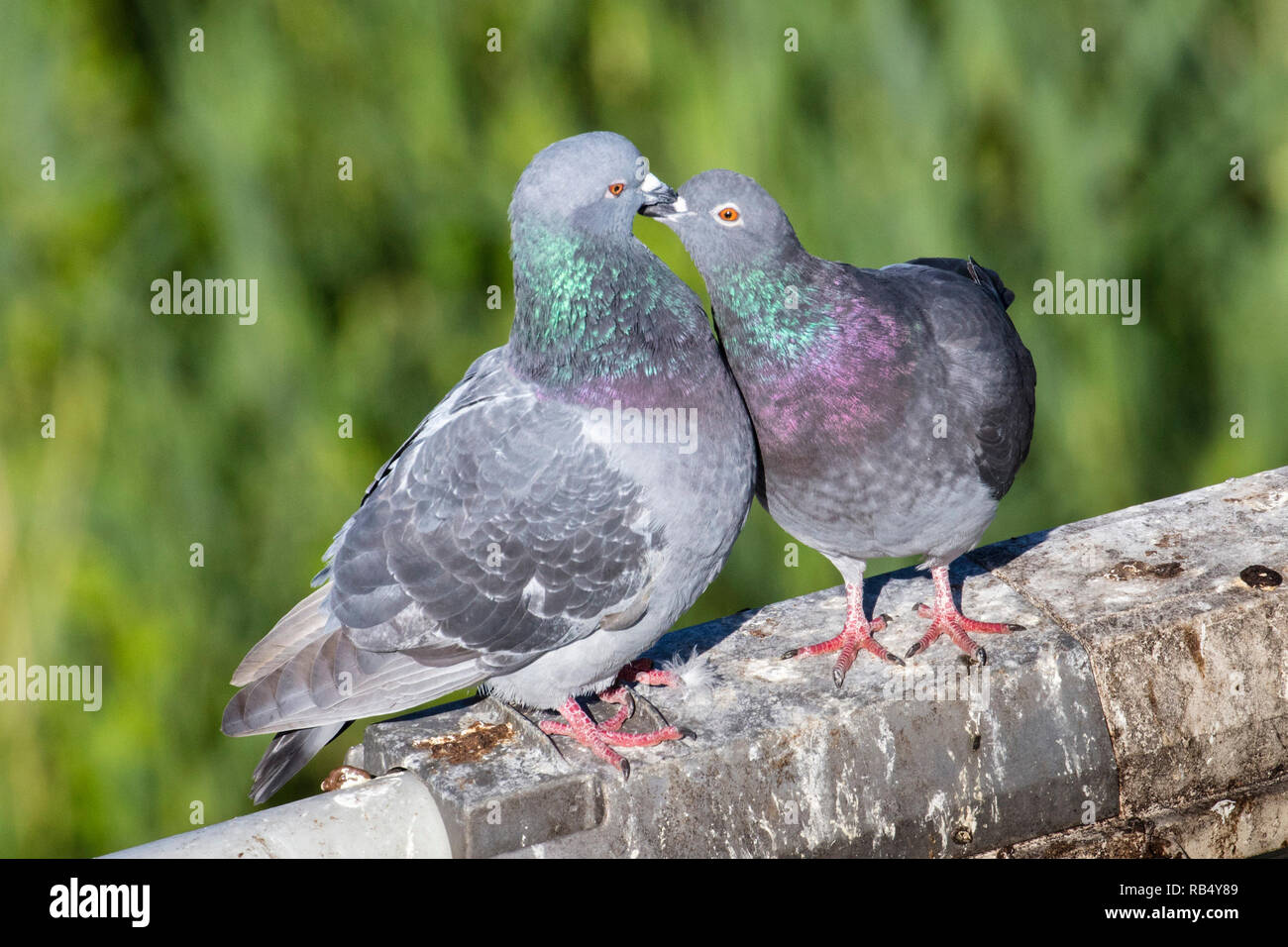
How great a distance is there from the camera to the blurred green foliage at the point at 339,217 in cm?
436

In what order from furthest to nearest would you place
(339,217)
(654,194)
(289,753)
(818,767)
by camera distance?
(339,217), (289,753), (818,767), (654,194)

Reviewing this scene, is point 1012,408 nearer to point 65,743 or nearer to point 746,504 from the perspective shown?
point 746,504

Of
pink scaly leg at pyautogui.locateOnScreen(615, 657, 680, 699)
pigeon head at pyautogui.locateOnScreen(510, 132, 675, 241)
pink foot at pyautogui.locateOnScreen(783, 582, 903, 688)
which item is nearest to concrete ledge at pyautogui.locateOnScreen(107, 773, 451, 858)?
pink scaly leg at pyautogui.locateOnScreen(615, 657, 680, 699)

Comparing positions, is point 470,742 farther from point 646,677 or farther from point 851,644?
point 851,644

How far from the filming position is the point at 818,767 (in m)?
3.39

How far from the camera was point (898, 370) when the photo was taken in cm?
346

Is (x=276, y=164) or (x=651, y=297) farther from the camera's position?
(x=276, y=164)

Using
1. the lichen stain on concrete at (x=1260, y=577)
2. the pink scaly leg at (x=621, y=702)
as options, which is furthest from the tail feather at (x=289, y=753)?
the lichen stain on concrete at (x=1260, y=577)

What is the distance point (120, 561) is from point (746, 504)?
2487 mm

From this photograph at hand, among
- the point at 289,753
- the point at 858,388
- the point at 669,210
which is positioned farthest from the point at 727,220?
the point at 289,753

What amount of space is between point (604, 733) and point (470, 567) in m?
0.58

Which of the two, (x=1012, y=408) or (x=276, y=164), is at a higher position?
(x=276, y=164)

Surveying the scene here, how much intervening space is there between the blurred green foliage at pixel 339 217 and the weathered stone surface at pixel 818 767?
1.49 m

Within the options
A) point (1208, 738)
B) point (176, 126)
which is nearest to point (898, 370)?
point (1208, 738)
